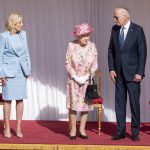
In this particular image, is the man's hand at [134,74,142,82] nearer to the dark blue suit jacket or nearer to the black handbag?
the dark blue suit jacket

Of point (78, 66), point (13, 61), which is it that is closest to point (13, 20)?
point (13, 61)

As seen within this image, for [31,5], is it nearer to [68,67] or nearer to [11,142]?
[68,67]

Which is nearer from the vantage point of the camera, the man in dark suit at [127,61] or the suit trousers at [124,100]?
the man in dark suit at [127,61]

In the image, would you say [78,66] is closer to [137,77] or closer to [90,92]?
[90,92]

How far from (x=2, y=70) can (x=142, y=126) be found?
2244mm

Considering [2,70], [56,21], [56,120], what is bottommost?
[56,120]

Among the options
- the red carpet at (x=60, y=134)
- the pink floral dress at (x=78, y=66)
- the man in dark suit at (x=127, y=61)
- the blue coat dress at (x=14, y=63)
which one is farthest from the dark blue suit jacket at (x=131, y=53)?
the blue coat dress at (x=14, y=63)

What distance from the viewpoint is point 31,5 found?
7.91 m

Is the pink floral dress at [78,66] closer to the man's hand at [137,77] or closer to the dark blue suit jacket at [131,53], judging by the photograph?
the dark blue suit jacket at [131,53]

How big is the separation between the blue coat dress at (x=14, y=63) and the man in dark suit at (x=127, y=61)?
42.2 inches

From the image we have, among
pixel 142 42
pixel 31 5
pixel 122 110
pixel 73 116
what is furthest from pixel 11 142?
pixel 31 5

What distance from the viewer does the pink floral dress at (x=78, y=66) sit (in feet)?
20.8

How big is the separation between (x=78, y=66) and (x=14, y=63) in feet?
2.56

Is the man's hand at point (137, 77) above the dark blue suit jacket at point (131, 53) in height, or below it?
below
